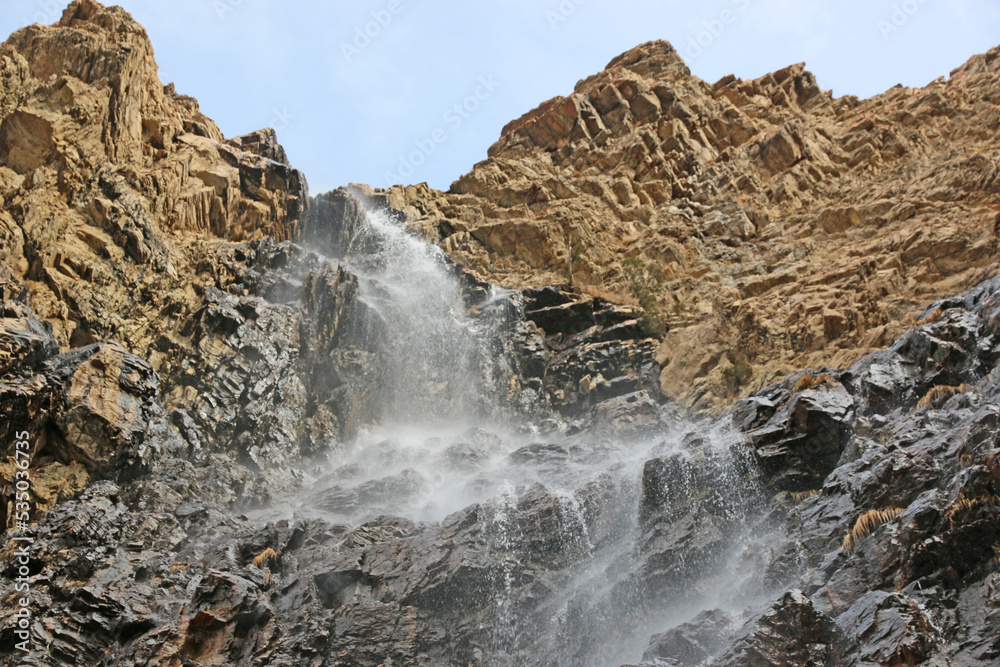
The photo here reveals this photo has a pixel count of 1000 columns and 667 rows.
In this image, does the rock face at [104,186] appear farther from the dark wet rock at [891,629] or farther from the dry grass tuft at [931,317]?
the dry grass tuft at [931,317]

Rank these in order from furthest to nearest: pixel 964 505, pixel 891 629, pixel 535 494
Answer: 1. pixel 535 494
2. pixel 964 505
3. pixel 891 629

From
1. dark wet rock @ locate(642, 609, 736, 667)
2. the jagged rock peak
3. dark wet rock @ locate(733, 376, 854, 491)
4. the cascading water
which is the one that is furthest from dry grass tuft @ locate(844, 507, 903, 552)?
the jagged rock peak

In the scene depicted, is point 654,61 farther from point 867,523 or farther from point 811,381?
point 867,523

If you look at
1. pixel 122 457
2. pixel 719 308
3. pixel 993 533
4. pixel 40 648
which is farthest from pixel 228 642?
pixel 719 308

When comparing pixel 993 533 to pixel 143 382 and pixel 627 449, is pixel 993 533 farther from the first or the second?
pixel 143 382

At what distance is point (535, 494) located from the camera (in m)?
21.0

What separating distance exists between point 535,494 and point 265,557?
7.63 meters

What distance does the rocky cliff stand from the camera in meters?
14.7

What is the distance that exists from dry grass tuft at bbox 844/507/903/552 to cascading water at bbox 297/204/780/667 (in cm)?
300

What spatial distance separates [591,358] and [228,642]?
2251 centimetres

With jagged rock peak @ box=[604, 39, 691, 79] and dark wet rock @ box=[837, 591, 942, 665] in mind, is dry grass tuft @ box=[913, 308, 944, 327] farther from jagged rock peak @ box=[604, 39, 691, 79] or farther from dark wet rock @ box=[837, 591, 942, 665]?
jagged rock peak @ box=[604, 39, 691, 79]

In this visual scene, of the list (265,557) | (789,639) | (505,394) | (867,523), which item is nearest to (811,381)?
(867,523)

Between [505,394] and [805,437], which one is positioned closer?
[805,437]

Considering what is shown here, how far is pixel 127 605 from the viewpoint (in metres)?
15.6
